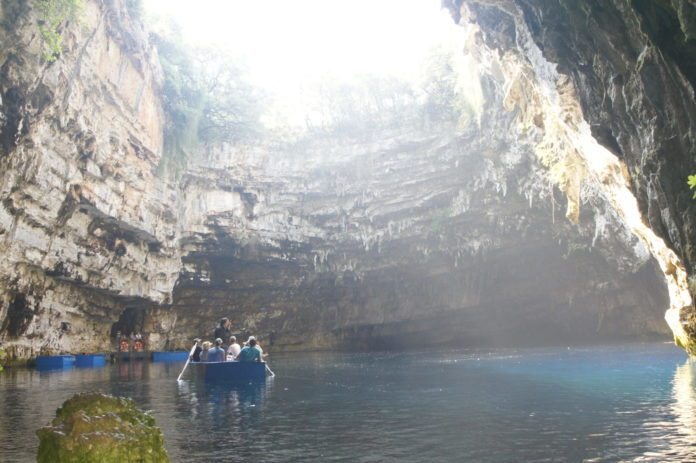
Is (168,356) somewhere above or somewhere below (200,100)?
below

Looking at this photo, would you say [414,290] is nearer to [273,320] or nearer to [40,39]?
[273,320]

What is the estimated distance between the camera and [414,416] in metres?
9.10

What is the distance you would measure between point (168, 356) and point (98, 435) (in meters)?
26.5

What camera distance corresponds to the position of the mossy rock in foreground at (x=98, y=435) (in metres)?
4.18

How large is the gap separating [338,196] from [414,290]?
33.3 ft

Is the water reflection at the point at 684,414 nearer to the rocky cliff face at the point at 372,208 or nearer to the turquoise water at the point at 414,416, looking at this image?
the turquoise water at the point at 414,416

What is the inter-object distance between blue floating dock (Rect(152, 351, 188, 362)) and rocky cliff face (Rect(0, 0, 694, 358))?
3.25 meters

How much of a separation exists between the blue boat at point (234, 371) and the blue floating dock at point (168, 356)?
14390 millimetres

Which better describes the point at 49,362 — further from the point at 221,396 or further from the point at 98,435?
the point at 98,435

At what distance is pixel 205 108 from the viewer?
31016 mm

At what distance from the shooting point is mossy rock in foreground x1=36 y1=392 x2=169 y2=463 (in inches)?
164

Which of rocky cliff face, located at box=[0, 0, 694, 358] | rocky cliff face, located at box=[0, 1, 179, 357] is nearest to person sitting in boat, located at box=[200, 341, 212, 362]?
rocky cliff face, located at box=[0, 1, 179, 357]

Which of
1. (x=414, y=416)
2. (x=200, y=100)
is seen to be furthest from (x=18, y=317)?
(x=414, y=416)

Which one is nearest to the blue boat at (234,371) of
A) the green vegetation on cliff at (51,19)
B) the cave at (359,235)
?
the cave at (359,235)
